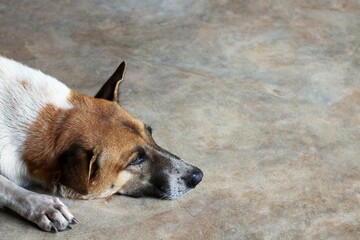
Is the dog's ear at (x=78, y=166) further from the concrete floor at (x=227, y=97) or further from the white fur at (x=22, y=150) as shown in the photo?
the concrete floor at (x=227, y=97)

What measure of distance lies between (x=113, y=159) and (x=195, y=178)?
589 millimetres

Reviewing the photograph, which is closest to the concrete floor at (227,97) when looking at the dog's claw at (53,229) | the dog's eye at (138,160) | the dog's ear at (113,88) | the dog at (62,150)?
the dog's claw at (53,229)

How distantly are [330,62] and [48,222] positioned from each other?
2973mm

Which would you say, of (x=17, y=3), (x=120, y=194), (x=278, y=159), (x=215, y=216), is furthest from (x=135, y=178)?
(x=17, y=3)

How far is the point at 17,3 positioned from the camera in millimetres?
6891

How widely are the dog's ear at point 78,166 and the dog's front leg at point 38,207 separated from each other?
17 cm

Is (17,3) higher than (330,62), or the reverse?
(17,3)

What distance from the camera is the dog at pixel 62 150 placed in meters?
4.27

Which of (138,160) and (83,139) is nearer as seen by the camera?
(83,139)

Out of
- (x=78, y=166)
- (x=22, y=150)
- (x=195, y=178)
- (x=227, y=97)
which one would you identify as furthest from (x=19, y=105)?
(x=227, y=97)

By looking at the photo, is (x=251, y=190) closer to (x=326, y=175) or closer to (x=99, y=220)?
(x=326, y=175)

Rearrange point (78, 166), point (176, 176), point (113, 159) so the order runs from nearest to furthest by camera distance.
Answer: point (78, 166)
point (113, 159)
point (176, 176)

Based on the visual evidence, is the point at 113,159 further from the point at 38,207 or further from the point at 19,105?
the point at 19,105

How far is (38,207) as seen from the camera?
4.33 meters
